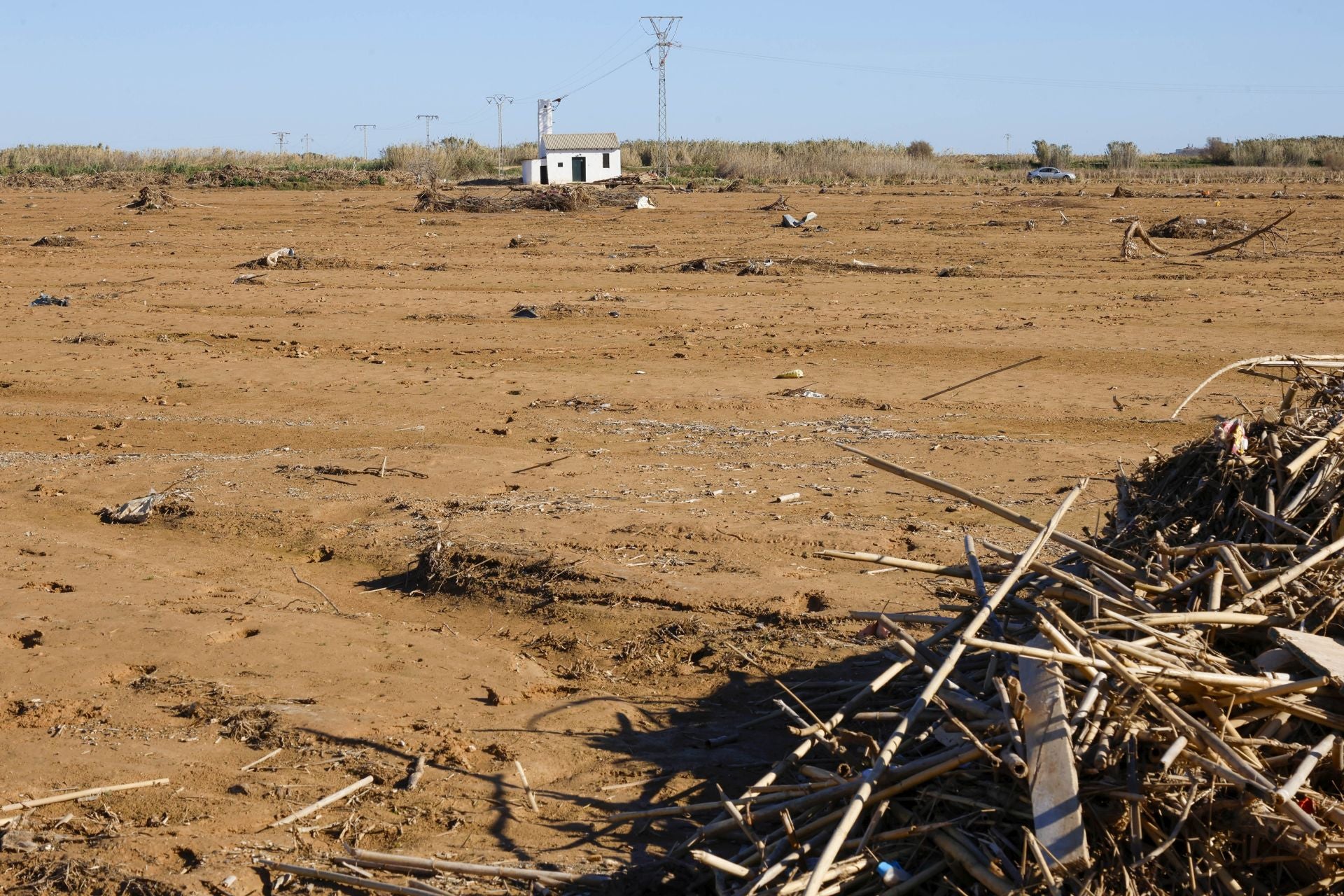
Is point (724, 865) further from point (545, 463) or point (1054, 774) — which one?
point (545, 463)

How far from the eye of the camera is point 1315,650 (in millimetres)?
3111

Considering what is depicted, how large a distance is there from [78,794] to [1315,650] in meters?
3.92

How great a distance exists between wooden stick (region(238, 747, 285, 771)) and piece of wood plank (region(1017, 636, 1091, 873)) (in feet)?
9.05

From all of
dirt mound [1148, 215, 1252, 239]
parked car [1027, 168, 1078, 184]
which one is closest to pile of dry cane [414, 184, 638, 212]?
dirt mound [1148, 215, 1252, 239]

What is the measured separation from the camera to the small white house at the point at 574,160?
1639 inches

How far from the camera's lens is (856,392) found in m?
9.83

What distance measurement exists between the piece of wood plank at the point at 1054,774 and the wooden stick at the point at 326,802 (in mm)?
2335

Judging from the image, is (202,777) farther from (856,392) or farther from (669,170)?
(669,170)

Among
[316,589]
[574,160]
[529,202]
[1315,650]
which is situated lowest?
[316,589]

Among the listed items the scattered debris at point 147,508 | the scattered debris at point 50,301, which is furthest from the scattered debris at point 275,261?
the scattered debris at point 147,508

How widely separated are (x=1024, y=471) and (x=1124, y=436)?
139 centimetres

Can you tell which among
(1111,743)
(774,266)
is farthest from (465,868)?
(774,266)

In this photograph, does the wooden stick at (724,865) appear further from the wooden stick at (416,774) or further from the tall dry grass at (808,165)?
the tall dry grass at (808,165)

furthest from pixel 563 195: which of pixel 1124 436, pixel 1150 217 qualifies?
pixel 1124 436
